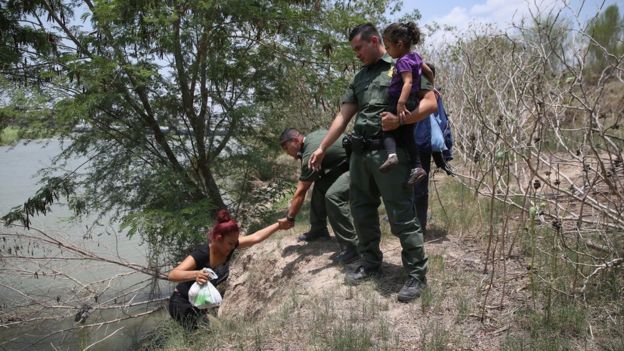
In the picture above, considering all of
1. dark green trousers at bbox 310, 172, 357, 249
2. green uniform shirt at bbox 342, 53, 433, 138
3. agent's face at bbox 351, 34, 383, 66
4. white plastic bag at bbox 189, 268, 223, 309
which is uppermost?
agent's face at bbox 351, 34, 383, 66

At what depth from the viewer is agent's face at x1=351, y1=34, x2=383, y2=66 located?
3500mm

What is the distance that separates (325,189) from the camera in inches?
193

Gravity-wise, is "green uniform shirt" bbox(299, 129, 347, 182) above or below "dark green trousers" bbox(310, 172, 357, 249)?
above

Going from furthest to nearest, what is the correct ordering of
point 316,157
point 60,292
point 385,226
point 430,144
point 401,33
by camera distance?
point 60,292 → point 385,226 → point 430,144 → point 316,157 → point 401,33

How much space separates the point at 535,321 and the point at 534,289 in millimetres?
316

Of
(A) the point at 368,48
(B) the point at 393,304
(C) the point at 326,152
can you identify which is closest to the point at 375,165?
(A) the point at 368,48

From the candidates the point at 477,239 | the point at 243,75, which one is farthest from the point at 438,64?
the point at 477,239

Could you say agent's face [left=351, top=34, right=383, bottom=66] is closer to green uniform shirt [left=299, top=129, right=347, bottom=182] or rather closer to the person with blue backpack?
the person with blue backpack

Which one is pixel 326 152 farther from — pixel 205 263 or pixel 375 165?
pixel 205 263

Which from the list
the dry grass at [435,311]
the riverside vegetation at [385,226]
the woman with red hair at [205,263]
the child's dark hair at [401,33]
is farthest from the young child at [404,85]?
the woman with red hair at [205,263]

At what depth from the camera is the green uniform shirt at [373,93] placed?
136 inches

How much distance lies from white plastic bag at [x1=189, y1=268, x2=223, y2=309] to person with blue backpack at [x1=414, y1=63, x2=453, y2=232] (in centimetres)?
189

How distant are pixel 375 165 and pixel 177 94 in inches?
183

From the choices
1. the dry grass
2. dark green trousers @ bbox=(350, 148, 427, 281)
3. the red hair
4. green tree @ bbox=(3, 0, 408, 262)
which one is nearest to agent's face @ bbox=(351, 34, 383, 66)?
dark green trousers @ bbox=(350, 148, 427, 281)
